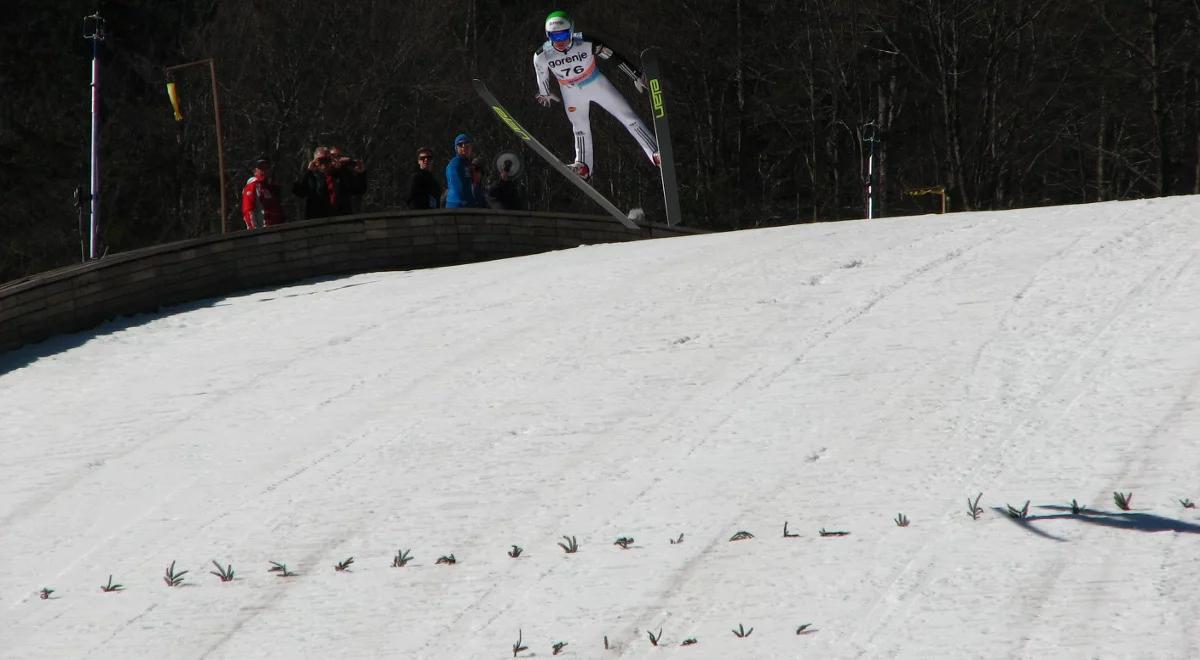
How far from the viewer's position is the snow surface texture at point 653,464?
658cm

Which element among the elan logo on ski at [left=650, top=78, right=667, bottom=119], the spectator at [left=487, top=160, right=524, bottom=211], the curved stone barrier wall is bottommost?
the curved stone barrier wall

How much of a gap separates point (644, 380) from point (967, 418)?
2.21 meters

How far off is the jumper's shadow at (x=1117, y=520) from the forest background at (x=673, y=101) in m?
22.5

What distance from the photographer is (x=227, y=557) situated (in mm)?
7742

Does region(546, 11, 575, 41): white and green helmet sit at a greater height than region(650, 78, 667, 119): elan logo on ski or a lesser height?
greater

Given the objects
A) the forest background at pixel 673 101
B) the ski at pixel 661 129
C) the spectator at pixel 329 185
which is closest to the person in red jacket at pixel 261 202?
the spectator at pixel 329 185

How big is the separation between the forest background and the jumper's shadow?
73.9 ft

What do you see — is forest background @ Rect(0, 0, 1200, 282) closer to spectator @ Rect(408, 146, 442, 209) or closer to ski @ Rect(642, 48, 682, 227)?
ski @ Rect(642, 48, 682, 227)

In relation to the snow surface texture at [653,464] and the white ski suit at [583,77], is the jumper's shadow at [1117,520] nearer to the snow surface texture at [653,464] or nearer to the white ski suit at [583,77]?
the snow surface texture at [653,464]

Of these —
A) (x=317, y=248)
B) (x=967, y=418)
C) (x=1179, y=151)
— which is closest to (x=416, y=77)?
(x=1179, y=151)

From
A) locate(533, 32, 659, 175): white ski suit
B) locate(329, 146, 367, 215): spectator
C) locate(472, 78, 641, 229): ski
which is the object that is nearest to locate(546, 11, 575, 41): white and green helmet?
locate(533, 32, 659, 175): white ski suit

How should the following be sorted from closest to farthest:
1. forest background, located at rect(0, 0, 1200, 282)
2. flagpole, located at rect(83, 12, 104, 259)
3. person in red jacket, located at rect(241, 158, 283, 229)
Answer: flagpole, located at rect(83, 12, 104, 259) → person in red jacket, located at rect(241, 158, 283, 229) → forest background, located at rect(0, 0, 1200, 282)

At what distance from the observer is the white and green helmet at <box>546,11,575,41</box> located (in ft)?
52.4

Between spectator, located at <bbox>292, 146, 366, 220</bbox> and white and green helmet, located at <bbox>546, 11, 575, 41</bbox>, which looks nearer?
spectator, located at <bbox>292, 146, 366, 220</bbox>
